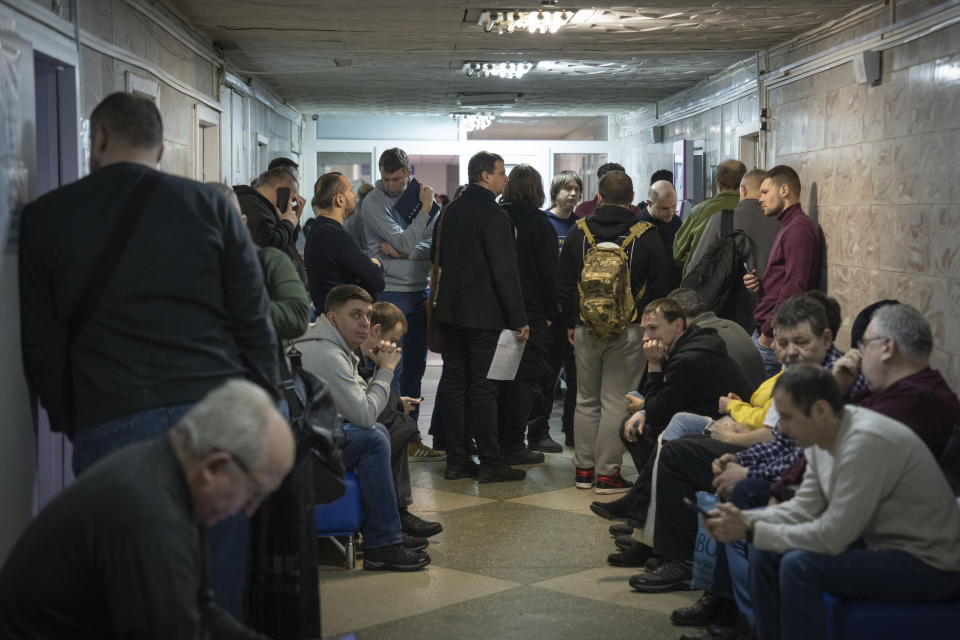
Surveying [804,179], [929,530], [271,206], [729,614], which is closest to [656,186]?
[804,179]

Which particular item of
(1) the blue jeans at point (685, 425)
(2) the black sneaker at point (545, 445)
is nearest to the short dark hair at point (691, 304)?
(1) the blue jeans at point (685, 425)

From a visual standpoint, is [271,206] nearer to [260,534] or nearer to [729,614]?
[260,534]


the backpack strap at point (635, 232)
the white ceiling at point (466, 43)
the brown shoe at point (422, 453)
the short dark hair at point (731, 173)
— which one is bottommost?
the brown shoe at point (422, 453)

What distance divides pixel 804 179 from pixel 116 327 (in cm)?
555

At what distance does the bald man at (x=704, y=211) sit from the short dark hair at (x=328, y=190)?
86.8 inches

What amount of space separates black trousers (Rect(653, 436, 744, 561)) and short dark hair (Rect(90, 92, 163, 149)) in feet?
7.11

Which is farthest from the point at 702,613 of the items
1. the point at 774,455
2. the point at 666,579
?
the point at 774,455

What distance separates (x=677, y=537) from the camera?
12.7 ft

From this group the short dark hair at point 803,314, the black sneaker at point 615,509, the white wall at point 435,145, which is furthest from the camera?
the white wall at point 435,145

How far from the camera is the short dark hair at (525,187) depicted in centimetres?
588

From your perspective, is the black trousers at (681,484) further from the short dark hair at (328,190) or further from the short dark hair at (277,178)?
the short dark hair at (328,190)

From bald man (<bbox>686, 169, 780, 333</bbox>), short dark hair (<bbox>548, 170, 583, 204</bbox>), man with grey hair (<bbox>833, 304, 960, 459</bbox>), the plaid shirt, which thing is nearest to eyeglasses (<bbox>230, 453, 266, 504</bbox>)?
man with grey hair (<bbox>833, 304, 960, 459</bbox>)

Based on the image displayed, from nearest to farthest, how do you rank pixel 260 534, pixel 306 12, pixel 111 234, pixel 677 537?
pixel 111 234
pixel 260 534
pixel 677 537
pixel 306 12

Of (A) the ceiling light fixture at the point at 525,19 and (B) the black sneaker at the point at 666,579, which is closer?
(B) the black sneaker at the point at 666,579
